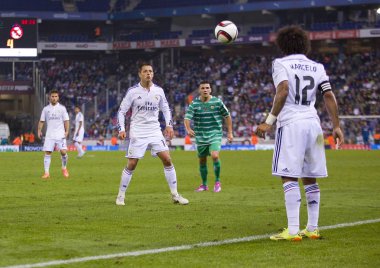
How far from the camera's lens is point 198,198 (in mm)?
16375

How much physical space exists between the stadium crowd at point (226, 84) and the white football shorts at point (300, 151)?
147ft

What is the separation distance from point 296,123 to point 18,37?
39.2 m

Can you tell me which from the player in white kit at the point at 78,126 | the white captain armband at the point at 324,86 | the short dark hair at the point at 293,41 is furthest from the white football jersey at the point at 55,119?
the white captain armband at the point at 324,86

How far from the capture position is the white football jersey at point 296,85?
9812 millimetres

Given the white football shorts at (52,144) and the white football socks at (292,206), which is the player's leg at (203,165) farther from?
the white football socks at (292,206)

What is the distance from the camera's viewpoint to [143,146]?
14.7 metres

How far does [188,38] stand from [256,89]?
27.9ft

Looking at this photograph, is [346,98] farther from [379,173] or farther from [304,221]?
[304,221]

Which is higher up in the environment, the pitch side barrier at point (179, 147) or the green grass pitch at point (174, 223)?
the green grass pitch at point (174, 223)

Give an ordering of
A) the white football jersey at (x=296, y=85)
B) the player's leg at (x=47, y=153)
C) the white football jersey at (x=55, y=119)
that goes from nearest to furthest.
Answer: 1. the white football jersey at (x=296, y=85)
2. the player's leg at (x=47, y=153)
3. the white football jersey at (x=55, y=119)

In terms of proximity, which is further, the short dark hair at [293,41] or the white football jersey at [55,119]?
the white football jersey at [55,119]

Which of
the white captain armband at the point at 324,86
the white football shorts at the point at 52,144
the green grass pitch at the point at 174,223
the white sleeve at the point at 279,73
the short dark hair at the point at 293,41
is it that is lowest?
the green grass pitch at the point at 174,223

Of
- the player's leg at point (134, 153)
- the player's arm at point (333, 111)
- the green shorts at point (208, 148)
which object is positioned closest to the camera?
the player's arm at point (333, 111)

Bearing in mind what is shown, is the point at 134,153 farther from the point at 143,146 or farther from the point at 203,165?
the point at 203,165
